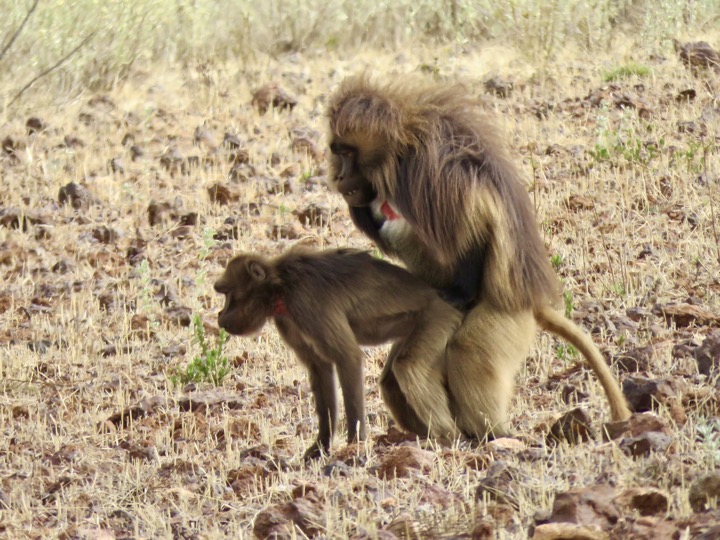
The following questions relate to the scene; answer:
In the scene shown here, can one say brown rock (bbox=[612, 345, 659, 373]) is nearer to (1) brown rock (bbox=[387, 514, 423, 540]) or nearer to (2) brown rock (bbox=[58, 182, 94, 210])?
(1) brown rock (bbox=[387, 514, 423, 540])

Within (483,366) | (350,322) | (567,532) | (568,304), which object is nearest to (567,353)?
(568,304)

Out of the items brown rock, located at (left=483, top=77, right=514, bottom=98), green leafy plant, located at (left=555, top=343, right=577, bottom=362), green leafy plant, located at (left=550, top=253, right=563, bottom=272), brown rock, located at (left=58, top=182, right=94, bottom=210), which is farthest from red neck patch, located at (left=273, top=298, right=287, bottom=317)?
brown rock, located at (left=483, top=77, right=514, bottom=98)

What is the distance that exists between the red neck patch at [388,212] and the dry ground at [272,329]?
3.63ft

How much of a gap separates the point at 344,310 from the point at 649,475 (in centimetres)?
200

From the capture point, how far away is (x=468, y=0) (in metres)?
17.2

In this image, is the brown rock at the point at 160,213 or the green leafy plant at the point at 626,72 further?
the green leafy plant at the point at 626,72

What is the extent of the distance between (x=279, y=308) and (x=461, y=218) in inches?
45.0

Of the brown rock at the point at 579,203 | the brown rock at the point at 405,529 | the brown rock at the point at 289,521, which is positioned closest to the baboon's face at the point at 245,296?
the brown rock at the point at 289,521

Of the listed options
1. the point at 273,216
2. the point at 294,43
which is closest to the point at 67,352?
the point at 273,216

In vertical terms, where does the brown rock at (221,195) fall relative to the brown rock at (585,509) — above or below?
above

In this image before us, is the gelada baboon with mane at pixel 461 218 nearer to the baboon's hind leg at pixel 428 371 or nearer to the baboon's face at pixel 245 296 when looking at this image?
the baboon's hind leg at pixel 428 371

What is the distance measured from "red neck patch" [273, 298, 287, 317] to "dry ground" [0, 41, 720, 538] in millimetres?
724

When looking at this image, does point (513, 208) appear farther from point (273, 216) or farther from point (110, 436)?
point (273, 216)

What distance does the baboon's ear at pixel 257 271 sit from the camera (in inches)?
250
